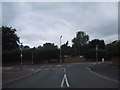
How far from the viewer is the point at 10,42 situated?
108 feet

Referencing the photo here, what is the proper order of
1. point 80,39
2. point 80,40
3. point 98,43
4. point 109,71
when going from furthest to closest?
point 80,39 < point 80,40 < point 98,43 < point 109,71

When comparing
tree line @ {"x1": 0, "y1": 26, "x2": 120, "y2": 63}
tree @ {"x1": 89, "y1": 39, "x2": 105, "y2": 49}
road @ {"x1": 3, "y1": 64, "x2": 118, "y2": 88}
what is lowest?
road @ {"x1": 3, "y1": 64, "x2": 118, "y2": 88}

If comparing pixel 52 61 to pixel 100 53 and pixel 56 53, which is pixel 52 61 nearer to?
pixel 56 53

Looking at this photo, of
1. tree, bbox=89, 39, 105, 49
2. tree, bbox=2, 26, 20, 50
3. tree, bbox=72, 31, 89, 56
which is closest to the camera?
tree, bbox=2, 26, 20, 50

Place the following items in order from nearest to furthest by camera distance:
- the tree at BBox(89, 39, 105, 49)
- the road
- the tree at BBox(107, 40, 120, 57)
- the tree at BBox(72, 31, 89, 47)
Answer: the road, the tree at BBox(107, 40, 120, 57), the tree at BBox(89, 39, 105, 49), the tree at BBox(72, 31, 89, 47)

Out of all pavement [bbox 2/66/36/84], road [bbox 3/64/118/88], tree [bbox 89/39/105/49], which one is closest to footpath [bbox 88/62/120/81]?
road [bbox 3/64/118/88]

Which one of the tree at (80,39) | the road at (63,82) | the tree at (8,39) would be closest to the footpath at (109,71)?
the road at (63,82)

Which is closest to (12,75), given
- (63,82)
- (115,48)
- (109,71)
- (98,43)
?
(63,82)

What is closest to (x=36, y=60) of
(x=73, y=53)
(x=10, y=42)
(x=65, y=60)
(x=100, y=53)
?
(x=65, y=60)

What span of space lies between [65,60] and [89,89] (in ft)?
Answer: 269

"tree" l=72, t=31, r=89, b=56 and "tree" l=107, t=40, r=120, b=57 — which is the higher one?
"tree" l=72, t=31, r=89, b=56

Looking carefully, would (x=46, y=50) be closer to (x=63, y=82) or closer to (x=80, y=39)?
(x=80, y=39)

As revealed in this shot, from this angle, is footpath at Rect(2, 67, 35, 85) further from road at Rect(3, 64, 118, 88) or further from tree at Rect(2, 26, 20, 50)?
tree at Rect(2, 26, 20, 50)

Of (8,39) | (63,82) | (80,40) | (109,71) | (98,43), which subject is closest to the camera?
(63,82)
